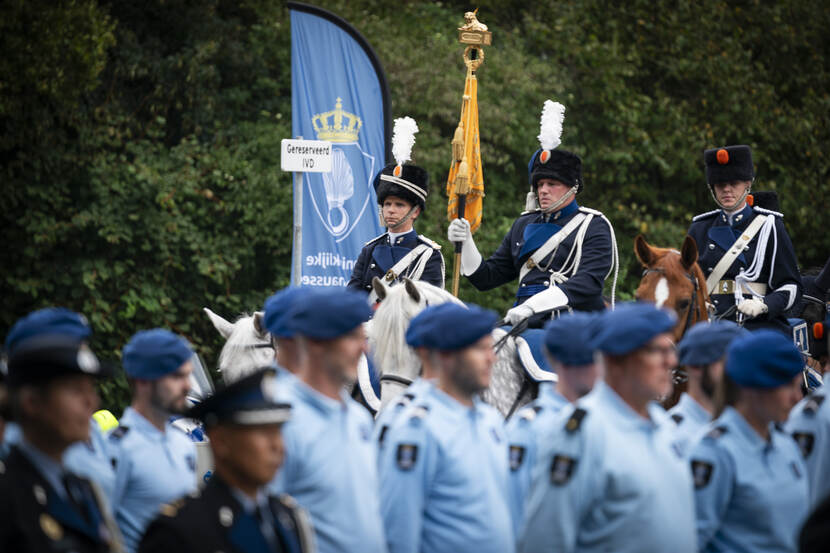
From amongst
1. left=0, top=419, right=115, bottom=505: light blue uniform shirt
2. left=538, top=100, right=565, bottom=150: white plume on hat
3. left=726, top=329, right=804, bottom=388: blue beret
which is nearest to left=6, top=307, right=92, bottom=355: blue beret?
left=0, top=419, right=115, bottom=505: light blue uniform shirt

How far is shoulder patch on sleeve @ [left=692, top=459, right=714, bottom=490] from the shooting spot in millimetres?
4445

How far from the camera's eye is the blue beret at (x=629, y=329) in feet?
13.7

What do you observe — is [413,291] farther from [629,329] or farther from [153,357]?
[629,329]

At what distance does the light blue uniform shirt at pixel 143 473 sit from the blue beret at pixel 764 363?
7.19 feet

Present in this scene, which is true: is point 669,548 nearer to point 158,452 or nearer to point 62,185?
point 158,452

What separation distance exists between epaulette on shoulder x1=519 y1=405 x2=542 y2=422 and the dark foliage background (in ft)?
33.1

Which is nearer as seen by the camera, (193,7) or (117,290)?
(117,290)

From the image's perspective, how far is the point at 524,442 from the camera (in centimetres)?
502

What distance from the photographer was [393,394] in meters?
6.43

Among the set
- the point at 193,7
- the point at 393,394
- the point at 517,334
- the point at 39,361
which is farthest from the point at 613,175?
the point at 39,361

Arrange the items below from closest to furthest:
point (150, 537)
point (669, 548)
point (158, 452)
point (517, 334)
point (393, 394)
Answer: point (150, 537) → point (669, 548) → point (158, 452) → point (393, 394) → point (517, 334)

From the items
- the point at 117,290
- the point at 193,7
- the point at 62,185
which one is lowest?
the point at 117,290

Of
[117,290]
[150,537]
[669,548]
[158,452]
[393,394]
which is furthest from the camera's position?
[117,290]

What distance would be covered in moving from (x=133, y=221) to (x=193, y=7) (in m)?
3.59
